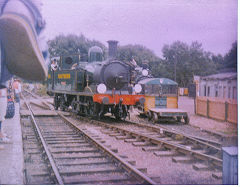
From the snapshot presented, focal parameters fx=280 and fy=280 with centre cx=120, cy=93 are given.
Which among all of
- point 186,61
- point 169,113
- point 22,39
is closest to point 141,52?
point 186,61

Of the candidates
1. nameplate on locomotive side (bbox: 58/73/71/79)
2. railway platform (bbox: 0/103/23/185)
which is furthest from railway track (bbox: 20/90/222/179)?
nameplate on locomotive side (bbox: 58/73/71/79)

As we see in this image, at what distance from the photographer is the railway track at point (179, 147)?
404cm

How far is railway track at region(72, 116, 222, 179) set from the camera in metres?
4.04

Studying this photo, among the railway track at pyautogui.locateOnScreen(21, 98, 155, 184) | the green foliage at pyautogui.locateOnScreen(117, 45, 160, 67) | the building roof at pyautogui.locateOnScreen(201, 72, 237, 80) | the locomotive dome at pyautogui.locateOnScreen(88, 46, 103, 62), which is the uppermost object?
the locomotive dome at pyautogui.locateOnScreen(88, 46, 103, 62)

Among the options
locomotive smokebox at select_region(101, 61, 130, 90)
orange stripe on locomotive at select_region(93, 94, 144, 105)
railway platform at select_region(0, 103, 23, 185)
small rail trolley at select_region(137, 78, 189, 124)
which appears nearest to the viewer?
railway platform at select_region(0, 103, 23, 185)

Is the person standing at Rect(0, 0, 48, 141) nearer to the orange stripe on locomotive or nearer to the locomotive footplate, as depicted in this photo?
the locomotive footplate

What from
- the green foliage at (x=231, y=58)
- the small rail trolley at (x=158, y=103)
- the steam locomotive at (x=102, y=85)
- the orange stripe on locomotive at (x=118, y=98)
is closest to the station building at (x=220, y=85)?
the green foliage at (x=231, y=58)

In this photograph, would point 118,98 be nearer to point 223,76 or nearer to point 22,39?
point 223,76

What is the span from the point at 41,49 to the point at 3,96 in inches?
69.1

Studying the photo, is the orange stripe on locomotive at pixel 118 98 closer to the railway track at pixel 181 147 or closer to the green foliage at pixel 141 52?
the railway track at pixel 181 147

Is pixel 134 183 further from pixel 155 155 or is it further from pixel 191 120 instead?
pixel 191 120

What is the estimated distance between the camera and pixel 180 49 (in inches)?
169

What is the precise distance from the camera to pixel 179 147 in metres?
4.71

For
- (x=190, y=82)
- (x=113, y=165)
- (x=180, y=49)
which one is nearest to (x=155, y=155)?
(x=113, y=165)
